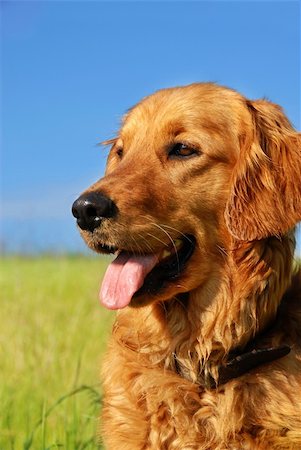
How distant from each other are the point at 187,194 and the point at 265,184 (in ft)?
1.51

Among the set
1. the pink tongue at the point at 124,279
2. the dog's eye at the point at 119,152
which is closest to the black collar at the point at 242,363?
the pink tongue at the point at 124,279

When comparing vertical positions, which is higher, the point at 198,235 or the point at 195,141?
the point at 195,141

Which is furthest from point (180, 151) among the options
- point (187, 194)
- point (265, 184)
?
point (265, 184)

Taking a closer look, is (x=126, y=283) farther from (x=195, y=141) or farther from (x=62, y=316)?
(x=62, y=316)

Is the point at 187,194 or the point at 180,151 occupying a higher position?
the point at 180,151

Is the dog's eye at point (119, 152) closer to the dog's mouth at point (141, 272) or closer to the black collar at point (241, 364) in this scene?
the dog's mouth at point (141, 272)

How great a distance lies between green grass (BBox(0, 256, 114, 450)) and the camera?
506 cm

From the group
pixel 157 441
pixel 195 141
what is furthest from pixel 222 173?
pixel 157 441

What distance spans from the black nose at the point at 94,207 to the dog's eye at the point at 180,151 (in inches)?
22.5

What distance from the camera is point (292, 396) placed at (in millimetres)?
3992

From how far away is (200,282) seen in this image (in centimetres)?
418

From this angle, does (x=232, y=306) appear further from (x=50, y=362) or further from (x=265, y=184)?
(x=50, y=362)

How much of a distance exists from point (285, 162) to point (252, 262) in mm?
646

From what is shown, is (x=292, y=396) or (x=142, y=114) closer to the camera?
(x=292, y=396)
